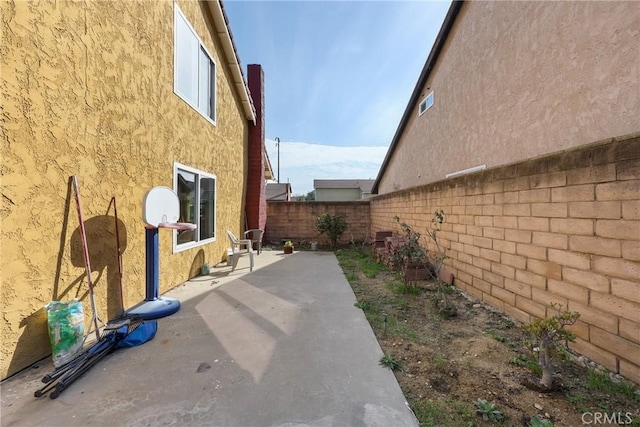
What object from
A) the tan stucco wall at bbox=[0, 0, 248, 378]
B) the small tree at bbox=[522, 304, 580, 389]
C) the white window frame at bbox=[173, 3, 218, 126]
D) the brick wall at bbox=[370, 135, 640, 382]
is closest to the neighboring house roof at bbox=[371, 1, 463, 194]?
the brick wall at bbox=[370, 135, 640, 382]

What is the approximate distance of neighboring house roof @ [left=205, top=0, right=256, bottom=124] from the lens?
6844mm

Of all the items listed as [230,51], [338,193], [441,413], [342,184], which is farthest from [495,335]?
[342,184]

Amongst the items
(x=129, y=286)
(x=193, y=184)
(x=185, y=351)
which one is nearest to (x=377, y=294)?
(x=185, y=351)

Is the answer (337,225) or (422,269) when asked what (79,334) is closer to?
(422,269)

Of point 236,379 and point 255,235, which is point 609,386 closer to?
point 236,379

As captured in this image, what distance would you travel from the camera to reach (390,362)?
8.36 feet

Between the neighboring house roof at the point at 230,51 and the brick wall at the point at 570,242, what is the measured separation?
7.31 meters

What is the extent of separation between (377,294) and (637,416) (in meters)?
3.19

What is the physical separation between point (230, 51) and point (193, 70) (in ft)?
7.28

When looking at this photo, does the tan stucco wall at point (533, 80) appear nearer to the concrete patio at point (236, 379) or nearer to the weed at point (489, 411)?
the weed at point (489, 411)

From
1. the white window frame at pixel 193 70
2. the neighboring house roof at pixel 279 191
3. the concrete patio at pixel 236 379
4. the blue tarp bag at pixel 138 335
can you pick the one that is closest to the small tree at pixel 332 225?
the white window frame at pixel 193 70

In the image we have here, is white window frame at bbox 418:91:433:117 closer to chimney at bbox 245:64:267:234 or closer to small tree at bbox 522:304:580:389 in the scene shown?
chimney at bbox 245:64:267:234

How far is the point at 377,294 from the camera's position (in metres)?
4.79

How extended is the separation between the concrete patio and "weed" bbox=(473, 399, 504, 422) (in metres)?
Answer: 0.51
